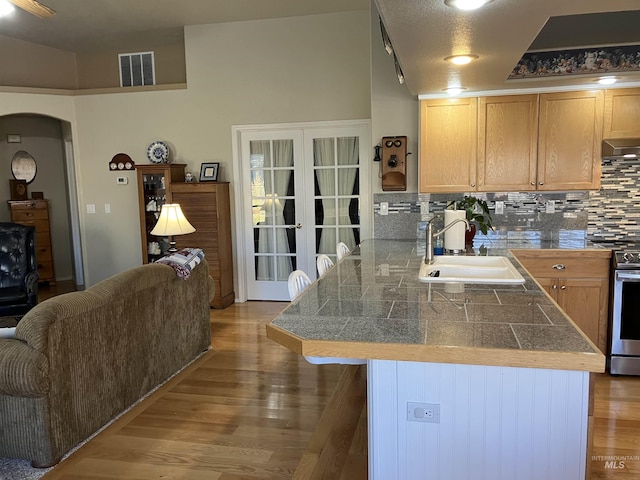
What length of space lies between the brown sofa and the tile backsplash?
Answer: 237 cm

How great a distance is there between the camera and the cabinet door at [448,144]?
392cm

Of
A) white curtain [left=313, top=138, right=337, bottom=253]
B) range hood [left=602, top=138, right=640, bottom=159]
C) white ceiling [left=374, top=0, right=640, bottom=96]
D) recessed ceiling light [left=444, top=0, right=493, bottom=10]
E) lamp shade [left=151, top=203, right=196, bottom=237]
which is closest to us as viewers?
recessed ceiling light [left=444, top=0, right=493, bottom=10]

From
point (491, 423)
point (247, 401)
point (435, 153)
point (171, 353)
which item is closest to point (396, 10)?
point (491, 423)

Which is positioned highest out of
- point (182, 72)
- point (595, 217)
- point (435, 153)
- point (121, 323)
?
point (182, 72)

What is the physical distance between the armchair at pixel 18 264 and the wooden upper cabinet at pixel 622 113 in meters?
5.19

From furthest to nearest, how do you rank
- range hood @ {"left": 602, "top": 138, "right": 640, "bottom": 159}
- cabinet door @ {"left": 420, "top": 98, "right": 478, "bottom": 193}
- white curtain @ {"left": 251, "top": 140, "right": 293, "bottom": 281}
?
white curtain @ {"left": 251, "top": 140, "right": 293, "bottom": 281}
cabinet door @ {"left": 420, "top": 98, "right": 478, "bottom": 193}
range hood @ {"left": 602, "top": 138, "right": 640, "bottom": 159}

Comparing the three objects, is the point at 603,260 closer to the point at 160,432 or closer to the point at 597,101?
the point at 597,101

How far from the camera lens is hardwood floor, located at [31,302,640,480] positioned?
8.03 ft

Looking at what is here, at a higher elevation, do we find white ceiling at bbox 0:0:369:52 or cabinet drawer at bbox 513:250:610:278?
white ceiling at bbox 0:0:369:52

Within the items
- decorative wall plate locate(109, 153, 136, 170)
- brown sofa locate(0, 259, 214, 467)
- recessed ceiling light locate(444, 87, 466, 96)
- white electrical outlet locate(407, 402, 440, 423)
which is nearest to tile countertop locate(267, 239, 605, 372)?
white electrical outlet locate(407, 402, 440, 423)

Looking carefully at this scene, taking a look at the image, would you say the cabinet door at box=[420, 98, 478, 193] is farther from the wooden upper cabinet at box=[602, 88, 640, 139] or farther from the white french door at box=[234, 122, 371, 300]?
the white french door at box=[234, 122, 371, 300]

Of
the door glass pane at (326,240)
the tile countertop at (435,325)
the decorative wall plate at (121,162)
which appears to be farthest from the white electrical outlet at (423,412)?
the decorative wall plate at (121,162)

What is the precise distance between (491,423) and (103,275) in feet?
19.3

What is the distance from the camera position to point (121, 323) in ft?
9.71
